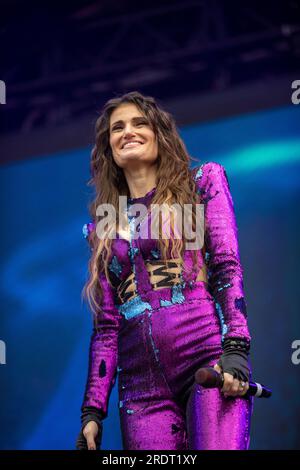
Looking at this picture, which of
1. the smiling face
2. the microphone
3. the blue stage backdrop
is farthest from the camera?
the blue stage backdrop

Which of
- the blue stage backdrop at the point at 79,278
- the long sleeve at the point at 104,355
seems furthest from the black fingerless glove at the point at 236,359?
the blue stage backdrop at the point at 79,278

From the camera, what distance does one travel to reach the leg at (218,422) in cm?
197

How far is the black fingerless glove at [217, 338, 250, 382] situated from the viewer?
6.34 ft

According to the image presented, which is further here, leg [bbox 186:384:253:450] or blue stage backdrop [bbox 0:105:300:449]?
blue stage backdrop [bbox 0:105:300:449]

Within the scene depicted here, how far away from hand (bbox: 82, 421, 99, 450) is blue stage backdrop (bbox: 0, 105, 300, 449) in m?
1.50

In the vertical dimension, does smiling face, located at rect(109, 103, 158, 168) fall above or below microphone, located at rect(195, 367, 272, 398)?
above

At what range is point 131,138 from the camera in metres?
2.47

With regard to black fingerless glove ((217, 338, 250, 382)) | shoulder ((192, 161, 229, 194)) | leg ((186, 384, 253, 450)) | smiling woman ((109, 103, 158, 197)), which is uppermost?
smiling woman ((109, 103, 158, 197))

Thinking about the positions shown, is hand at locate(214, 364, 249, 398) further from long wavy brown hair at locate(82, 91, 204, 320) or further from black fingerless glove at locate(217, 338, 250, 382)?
long wavy brown hair at locate(82, 91, 204, 320)

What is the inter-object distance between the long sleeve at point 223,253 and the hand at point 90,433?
52 centimetres

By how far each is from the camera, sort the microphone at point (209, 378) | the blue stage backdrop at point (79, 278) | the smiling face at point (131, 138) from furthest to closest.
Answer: the blue stage backdrop at point (79, 278), the smiling face at point (131, 138), the microphone at point (209, 378)

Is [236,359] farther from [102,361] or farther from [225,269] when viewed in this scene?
[102,361]

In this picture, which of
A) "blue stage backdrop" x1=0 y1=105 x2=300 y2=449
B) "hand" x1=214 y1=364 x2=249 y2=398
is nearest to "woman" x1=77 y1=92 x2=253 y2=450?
"hand" x1=214 y1=364 x2=249 y2=398

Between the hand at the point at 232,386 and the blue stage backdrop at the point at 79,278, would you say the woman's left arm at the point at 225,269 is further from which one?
the blue stage backdrop at the point at 79,278
